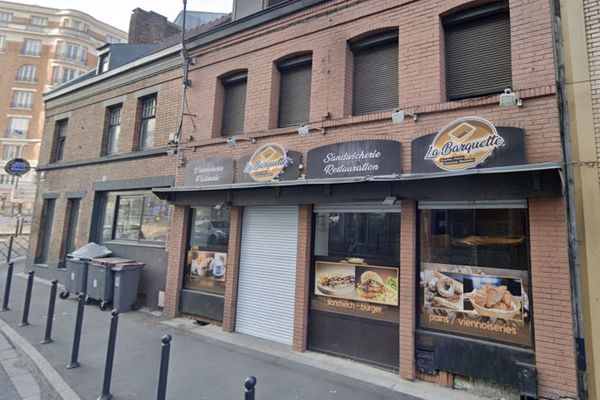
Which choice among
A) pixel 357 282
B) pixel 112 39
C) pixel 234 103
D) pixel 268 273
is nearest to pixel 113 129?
pixel 234 103

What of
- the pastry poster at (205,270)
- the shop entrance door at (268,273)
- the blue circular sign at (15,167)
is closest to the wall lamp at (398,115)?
the shop entrance door at (268,273)

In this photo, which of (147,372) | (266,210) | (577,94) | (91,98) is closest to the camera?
(577,94)

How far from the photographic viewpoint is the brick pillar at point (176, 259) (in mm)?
8578

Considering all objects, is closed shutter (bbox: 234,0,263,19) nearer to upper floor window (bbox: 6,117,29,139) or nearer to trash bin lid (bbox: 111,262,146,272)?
trash bin lid (bbox: 111,262,146,272)

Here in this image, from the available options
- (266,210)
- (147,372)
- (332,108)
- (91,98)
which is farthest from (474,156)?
(91,98)

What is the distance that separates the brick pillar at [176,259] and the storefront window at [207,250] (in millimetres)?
165

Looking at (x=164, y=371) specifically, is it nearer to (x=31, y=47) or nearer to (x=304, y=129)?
(x=304, y=129)

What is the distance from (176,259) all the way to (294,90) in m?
5.23

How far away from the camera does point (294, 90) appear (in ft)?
25.8

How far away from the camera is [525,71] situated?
505 cm

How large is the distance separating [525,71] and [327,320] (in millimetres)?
5332

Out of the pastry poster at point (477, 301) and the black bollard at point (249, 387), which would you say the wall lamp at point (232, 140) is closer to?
the pastry poster at point (477, 301)

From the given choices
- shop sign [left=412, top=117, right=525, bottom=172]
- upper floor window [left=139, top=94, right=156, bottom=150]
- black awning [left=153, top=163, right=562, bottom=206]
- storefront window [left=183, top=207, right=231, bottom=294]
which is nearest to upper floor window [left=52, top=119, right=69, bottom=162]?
upper floor window [left=139, top=94, right=156, bottom=150]

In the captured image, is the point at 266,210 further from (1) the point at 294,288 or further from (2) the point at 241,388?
(2) the point at 241,388
